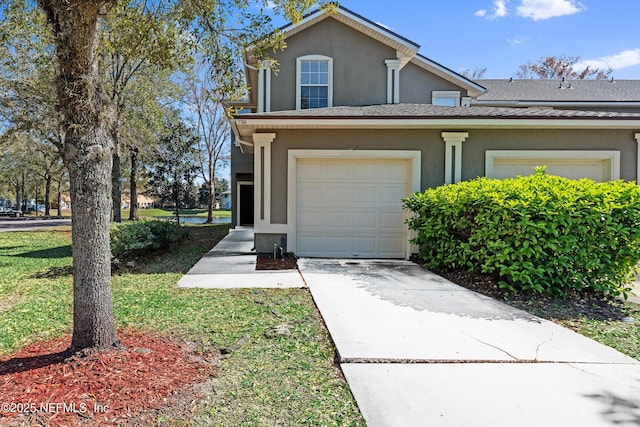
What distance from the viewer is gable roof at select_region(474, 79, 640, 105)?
54.3 feet

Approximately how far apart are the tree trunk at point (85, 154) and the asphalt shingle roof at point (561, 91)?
53.5 feet

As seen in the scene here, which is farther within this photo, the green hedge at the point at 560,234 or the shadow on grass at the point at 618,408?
the green hedge at the point at 560,234

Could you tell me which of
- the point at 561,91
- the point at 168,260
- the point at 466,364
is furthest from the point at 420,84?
the point at 466,364

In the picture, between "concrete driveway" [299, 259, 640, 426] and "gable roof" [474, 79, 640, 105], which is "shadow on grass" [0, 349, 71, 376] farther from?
"gable roof" [474, 79, 640, 105]

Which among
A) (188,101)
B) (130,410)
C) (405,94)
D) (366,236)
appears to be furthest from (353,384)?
(188,101)

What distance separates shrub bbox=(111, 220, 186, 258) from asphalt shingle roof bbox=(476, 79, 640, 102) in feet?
45.6

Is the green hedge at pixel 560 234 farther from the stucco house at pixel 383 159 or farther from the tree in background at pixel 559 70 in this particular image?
the tree in background at pixel 559 70

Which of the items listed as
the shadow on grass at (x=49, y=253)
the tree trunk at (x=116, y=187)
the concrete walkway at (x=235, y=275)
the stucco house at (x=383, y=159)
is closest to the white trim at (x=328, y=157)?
the stucco house at (x=383, y=159)

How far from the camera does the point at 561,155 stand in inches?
338

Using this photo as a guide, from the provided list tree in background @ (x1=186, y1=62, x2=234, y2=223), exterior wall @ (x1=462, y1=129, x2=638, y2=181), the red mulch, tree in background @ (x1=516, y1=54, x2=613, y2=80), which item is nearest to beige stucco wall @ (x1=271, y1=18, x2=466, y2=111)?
exterior wall @ (x1=462, y1=129, x2=638, y2=181)

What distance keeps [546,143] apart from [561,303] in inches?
187

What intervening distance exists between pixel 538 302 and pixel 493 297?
0.59 m

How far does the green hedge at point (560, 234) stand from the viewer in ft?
17.1

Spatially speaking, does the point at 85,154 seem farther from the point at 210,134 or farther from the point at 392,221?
the point at 210,134
